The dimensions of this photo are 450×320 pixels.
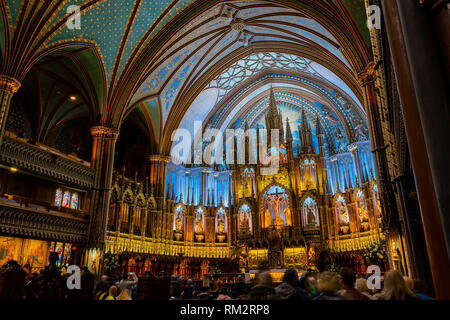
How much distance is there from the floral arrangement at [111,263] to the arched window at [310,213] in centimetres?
1214

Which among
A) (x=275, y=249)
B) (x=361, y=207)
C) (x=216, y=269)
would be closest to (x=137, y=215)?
(x=216, y=269)

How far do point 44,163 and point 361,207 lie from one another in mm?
17774

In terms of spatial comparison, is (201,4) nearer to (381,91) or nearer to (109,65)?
(109,65)

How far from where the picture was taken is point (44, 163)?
15.0 meters

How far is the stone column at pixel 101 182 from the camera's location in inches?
631

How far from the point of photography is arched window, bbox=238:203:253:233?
72.6ft

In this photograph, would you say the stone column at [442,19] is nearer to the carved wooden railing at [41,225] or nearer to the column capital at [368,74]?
the column capital at [368,74]

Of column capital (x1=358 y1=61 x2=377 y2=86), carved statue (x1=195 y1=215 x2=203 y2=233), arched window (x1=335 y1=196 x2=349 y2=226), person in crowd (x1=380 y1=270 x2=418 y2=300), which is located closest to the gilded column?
column capital (x1=358 y1=61 x2=377 y2=86)

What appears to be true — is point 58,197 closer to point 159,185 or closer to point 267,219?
point 159,185

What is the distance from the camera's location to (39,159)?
1469cm

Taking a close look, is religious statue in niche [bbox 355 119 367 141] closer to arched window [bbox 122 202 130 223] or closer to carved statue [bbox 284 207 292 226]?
carved statue [bbox 284 207 292 226]

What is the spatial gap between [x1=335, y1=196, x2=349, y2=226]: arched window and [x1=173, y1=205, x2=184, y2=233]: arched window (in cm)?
1070

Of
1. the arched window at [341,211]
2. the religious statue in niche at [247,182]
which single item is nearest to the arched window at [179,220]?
A: the religious statue in niche at [247,182]

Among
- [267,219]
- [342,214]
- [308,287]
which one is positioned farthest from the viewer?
[267,219]
